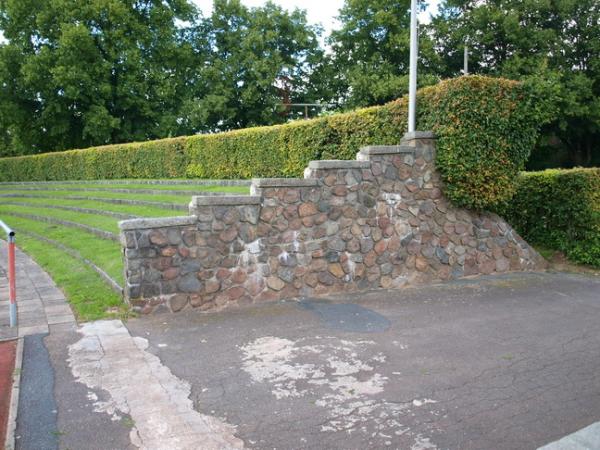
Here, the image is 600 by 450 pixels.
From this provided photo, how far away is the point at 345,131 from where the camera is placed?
9203 millimetres

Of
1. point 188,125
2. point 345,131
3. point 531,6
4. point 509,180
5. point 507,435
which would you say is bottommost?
point 507,435

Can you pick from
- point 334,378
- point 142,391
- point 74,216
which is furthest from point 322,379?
point 74,216

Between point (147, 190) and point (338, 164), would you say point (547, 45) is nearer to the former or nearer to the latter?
point (147, 190)

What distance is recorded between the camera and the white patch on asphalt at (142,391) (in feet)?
11.1

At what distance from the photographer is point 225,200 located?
672 cm

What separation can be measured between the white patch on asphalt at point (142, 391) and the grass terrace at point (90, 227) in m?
0.94

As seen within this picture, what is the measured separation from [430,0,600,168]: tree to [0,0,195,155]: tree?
1791cm

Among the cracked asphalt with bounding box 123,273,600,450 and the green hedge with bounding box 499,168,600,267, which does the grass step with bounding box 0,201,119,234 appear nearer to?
the cracked asphalt with bounding box 123,273,600,450

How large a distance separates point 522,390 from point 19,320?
566cm

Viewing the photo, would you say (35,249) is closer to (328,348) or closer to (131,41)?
(328,348)

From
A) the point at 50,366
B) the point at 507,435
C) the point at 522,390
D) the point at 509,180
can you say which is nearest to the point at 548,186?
the point at 509,180

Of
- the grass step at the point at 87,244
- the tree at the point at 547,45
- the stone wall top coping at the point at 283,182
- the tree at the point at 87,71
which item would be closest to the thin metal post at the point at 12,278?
the grass step at the point at 87,244

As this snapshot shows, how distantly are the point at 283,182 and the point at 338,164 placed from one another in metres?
0.98

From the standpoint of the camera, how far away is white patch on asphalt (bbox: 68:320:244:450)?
11.1 feet
